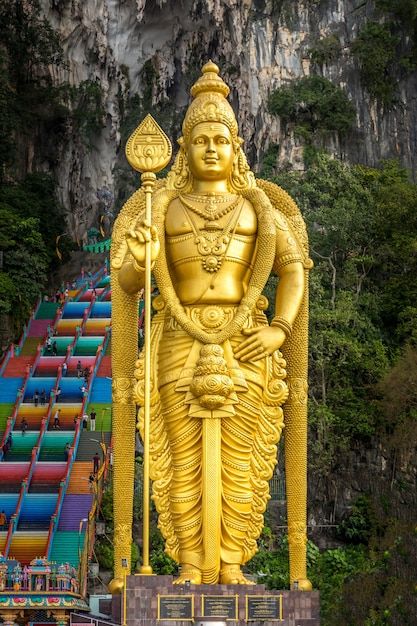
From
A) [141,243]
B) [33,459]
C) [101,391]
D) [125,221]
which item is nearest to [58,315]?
[101,391]

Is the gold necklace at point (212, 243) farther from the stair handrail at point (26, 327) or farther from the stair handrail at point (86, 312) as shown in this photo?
the stair handrail at point (26, 327)

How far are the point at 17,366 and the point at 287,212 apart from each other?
13171 millimetres

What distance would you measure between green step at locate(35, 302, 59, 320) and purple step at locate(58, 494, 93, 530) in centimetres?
933

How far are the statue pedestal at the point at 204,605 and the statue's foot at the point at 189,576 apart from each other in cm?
10

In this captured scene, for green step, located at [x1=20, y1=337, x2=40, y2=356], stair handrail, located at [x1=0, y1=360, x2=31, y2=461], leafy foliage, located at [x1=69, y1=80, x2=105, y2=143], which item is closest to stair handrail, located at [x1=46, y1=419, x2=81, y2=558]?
stair handrail, located at [x1=0, y1=360, x2=31, y2=461]

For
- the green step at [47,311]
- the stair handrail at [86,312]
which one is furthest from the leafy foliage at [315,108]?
the green step at [47,311]

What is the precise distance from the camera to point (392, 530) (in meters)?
15.3

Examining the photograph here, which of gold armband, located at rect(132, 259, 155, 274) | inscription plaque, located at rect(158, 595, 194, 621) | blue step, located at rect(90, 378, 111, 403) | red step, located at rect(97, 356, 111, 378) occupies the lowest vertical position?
inscription plaque, located at rect(158, 595, 194, 621)

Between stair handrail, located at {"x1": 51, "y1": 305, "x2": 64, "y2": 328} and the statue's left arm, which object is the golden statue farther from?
stair handrail, located at {"x1": 51, "y1": 305, "x2": 64, "y2": 328}

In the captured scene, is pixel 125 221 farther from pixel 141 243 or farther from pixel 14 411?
pixel 14 411

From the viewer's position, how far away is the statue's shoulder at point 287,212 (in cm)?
1127

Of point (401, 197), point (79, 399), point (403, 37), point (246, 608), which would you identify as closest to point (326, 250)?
point (401, 197)

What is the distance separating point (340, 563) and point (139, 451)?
379cm

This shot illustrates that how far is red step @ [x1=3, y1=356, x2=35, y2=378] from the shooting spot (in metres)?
23.4
